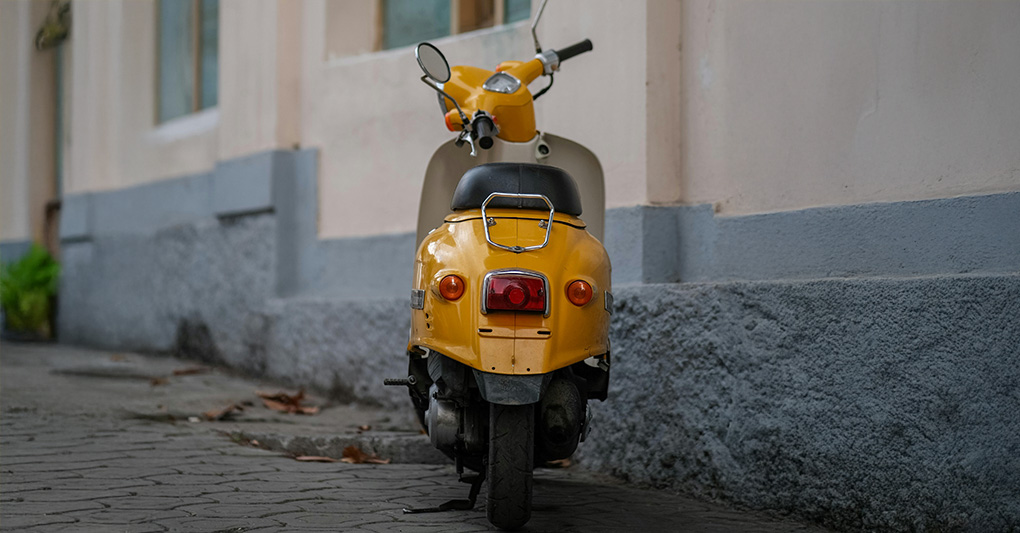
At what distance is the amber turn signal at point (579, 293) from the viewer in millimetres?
3523

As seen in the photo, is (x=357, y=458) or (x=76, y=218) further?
(x=76, y=218)

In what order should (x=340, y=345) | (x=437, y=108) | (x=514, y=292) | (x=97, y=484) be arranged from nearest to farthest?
(x=514, y=292) → (x=97, y=484) → (x=437, y=108) → (x=340, y=345)

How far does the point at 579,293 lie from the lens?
3.53 m

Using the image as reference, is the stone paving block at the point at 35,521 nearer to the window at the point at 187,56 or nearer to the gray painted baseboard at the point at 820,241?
the gray painted baseboard at the point at 820,241

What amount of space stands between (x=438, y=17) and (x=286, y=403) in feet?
9.25

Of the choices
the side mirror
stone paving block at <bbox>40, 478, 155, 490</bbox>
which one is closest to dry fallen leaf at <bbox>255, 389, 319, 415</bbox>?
stone paving block at <bbox>40, 478, 155, 490</bbox>

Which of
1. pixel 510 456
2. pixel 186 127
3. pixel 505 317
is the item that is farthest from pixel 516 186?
pixel 186 127

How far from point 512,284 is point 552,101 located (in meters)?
2.57

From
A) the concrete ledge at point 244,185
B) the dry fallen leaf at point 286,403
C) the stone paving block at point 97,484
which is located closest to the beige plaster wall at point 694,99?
the concrete ledge at point 244,185

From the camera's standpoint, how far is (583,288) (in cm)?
354

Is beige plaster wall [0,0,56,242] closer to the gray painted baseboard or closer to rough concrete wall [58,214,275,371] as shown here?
rough concrete wall [58,214,275,371]

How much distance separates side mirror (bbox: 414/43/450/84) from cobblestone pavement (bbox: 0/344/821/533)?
1.69 meters

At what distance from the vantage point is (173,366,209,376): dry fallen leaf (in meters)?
7.84

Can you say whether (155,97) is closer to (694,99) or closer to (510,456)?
(694,99)
